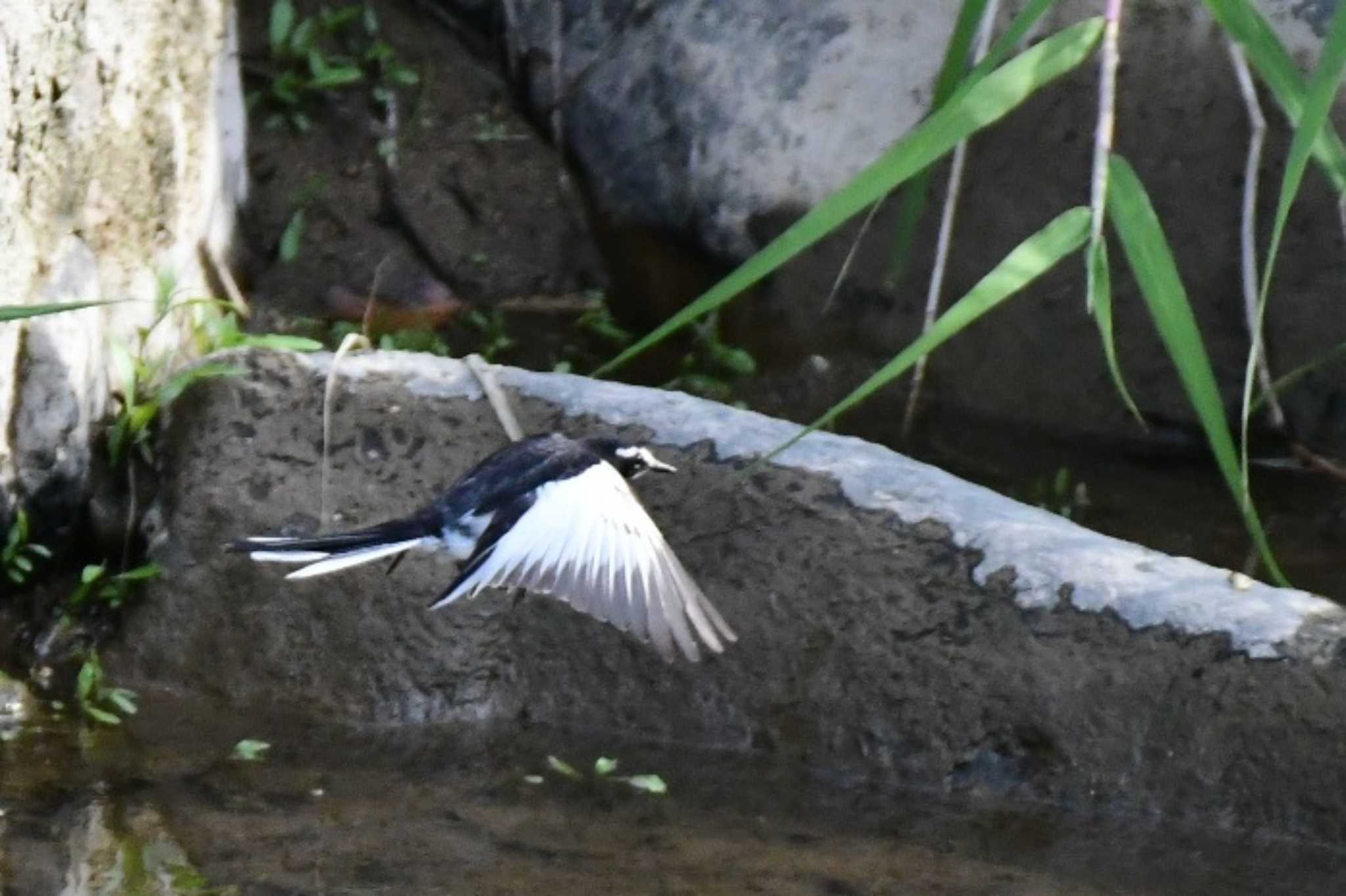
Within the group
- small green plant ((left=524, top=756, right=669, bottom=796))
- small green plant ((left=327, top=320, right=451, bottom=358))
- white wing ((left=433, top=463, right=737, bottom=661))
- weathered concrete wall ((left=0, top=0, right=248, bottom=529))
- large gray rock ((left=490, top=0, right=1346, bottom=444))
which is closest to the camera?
white wing ((left=433, top=463, right=737, bottom=661))

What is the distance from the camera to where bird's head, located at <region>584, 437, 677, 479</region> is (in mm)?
3264

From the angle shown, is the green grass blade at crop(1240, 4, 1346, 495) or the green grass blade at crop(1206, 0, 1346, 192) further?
the green grass blade at crop(1206, 0, 1346, 192)

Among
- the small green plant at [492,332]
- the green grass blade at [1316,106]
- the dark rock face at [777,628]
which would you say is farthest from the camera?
the small green plant at [492,332]

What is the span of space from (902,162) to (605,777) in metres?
1.12

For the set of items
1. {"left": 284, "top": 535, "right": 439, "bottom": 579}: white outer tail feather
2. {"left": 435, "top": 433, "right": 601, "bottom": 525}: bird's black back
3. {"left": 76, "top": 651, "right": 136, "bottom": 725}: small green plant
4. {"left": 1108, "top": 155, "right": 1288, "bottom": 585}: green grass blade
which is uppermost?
{"left": 1108, "top": 155, "right": 1288, "bottom": 585}: green grass blade

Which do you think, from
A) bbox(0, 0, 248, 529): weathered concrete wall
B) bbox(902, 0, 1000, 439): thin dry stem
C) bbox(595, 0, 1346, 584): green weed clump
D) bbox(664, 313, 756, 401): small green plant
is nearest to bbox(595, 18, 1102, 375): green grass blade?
bbox(595, 0, 1346, 584): green weed clump

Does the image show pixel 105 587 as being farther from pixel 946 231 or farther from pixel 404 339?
pixel 946 231

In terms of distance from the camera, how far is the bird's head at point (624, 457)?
3.26 metres

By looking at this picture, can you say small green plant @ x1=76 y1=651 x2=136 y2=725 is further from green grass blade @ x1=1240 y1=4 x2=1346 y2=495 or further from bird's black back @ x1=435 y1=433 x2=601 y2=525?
green grass blade @ x1=1240 y1=4 x2=1346 y2=495

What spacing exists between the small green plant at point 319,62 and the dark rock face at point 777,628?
1.81 m

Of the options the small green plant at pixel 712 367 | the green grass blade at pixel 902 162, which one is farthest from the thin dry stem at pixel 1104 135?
the small green plant at pixel 712 367

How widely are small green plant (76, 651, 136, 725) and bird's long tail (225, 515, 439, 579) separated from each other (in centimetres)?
34

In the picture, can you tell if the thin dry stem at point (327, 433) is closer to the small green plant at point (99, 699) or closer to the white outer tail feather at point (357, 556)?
the white outer tail feather at point (357, 556)

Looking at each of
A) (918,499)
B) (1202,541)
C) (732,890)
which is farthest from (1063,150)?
(732,890)
